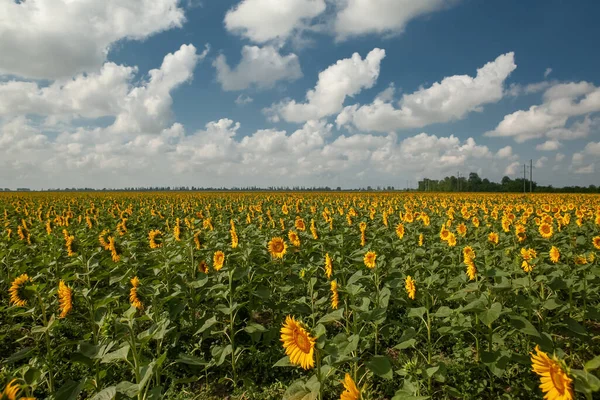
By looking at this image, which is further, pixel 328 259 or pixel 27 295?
pixel 328 259

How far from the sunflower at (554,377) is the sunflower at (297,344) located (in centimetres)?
119

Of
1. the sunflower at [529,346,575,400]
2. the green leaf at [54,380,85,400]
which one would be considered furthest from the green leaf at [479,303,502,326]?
the green leaf at [54,380,85,400]

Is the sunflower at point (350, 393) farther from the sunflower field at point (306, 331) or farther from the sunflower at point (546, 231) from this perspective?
the sunflower at point (546, 231)

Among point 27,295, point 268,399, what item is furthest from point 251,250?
point 27,295

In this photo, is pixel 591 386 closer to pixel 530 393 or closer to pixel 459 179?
pixel 530 393

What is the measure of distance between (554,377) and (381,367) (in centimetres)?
119

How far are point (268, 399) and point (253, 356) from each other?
2.07ft

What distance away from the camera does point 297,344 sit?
7.22 feet

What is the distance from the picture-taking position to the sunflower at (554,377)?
1.62 metres

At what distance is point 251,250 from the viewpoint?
4805 millimetres

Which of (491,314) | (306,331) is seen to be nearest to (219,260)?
(306,331)

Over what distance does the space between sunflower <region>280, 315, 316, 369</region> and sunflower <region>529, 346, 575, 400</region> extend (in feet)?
3.90

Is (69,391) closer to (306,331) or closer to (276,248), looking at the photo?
(306,331)

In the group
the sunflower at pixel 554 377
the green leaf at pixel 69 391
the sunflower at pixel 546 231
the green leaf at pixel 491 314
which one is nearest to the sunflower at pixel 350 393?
the sunflower at pixel 554 377
